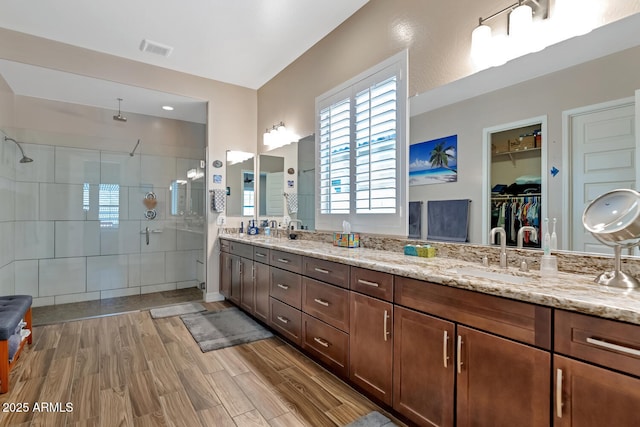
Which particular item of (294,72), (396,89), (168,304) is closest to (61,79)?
(294,72)

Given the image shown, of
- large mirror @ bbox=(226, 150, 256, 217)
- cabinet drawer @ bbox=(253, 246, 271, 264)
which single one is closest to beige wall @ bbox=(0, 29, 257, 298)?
large mirror @ bbox=(226, 150, 256, 217)

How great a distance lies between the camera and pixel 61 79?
328 centimetres

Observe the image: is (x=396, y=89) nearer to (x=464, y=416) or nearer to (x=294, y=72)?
(x=294, y=72)

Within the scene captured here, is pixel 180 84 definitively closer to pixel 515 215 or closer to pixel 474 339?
pixel 515 215

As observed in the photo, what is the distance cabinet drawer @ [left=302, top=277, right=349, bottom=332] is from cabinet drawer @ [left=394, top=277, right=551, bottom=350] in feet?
1.52

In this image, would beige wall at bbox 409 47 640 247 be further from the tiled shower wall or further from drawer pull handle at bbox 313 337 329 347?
the tiled shower wall

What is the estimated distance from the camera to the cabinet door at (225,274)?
3734 millimetres

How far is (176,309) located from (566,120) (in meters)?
3.91

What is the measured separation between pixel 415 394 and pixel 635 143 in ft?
4.88

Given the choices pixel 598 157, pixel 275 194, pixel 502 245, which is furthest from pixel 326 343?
pixel 275 194

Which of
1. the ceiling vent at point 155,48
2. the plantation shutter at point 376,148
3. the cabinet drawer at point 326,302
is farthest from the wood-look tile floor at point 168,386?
the ceiling vent at point 155,48

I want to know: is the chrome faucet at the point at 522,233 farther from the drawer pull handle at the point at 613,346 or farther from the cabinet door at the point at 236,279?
the cabinet door at the point at 236,279

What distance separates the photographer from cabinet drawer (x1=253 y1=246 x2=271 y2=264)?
288 cm

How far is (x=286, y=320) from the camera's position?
2586mm
